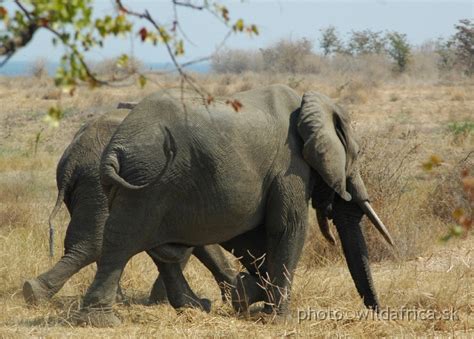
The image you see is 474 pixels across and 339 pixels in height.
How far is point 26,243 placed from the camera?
9.19 m

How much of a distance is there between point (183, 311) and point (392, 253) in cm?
305

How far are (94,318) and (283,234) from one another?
1.40 m

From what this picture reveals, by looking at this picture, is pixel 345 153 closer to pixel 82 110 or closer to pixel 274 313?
pixel 274 313

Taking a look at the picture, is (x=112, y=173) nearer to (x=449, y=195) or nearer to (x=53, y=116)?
(x=53, y=116)

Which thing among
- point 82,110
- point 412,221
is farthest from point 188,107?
point 82,110

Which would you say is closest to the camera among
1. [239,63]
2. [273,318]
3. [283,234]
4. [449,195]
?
[273,318]

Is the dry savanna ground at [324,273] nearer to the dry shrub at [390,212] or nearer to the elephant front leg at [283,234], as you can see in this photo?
the dry shrub at [390,212]

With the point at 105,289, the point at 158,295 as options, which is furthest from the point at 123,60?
the point at 158,295

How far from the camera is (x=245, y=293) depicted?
7.01 metres

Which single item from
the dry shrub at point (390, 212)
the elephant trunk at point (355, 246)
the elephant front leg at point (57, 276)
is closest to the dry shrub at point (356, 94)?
the dry shrub at point (390, 212)

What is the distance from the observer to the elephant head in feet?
22.5

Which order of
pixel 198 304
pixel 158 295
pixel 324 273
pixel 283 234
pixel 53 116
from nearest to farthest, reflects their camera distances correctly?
pixel 53 116 < pixel 283 234 < pixel 198 304 < pixel 158 295 < pixel 324 273

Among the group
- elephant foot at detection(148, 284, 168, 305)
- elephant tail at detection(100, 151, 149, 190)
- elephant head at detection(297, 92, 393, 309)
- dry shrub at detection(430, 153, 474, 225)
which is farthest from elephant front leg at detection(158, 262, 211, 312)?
dry shrub at detection(430, 153, 474, 225)

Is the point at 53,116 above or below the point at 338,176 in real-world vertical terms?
above
